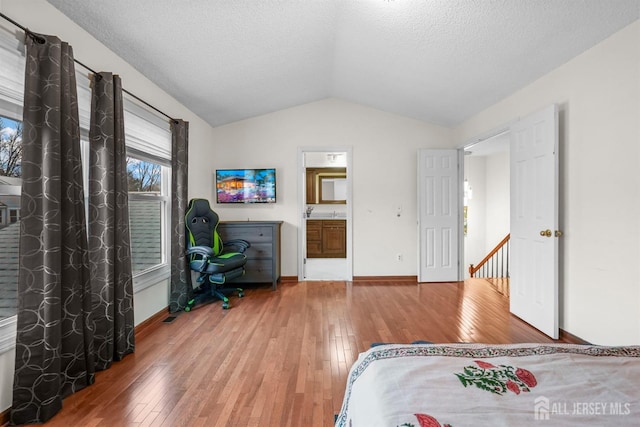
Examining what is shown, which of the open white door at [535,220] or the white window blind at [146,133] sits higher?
the white window blind at [146,133]

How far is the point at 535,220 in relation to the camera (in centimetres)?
272

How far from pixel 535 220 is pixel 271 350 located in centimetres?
259

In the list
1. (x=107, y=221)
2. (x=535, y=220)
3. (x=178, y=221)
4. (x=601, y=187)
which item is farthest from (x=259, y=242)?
(x=601, y=187)

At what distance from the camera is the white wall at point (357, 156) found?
4484 mm

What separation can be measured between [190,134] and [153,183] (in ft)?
3.05

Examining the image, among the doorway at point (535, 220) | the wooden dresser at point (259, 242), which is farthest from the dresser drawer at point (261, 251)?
the doorway at point (535, 220)

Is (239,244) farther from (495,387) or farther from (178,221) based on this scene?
(495,387)

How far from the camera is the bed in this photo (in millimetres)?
702

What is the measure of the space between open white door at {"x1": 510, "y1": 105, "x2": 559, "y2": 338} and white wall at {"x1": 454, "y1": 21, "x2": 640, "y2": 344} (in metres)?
0.10

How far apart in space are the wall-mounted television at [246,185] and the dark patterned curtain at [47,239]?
262 cm

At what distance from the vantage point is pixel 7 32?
61.4 inches

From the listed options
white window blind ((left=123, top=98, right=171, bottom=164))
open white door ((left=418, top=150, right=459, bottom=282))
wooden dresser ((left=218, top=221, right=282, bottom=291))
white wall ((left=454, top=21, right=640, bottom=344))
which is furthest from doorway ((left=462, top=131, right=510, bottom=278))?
white window blind ((left=123, top=98, right=171, bottom=164))

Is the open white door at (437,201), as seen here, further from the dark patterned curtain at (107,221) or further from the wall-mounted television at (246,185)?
the dark patterned curtain at (107,221)

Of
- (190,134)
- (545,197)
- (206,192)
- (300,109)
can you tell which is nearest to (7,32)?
(190,134)
